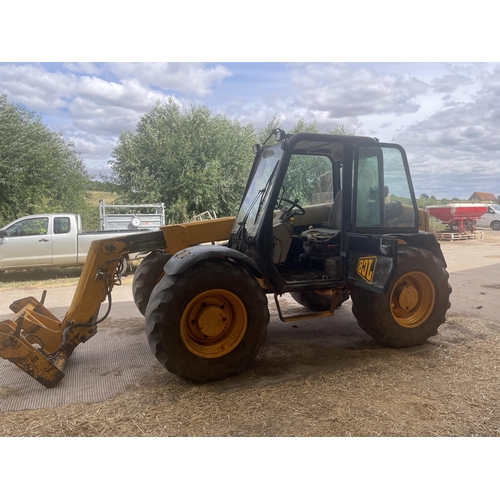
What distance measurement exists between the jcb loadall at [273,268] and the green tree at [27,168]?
889 cm

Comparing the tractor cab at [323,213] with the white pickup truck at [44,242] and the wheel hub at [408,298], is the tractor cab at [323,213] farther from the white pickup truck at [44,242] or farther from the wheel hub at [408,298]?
the white pickup truck at [44,242]

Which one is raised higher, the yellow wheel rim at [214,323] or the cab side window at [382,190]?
the cab side window at [382,190]

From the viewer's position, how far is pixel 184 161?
1666cm

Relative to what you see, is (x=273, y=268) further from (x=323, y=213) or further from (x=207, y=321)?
(x=323, y=213)

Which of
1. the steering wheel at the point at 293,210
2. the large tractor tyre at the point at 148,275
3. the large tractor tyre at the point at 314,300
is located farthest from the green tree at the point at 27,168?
the steering wheel at the point at 293,210

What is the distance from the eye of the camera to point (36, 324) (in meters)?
3.70

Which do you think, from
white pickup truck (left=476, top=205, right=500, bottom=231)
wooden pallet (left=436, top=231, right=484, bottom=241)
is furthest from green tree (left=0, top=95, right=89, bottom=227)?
white pickup truck (left=476, top=205, right=500, bottom=231)

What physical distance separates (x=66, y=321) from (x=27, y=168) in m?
9.86

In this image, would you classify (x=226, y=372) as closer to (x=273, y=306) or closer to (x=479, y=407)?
(x=479, y=407)

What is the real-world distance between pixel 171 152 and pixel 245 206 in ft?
42.4

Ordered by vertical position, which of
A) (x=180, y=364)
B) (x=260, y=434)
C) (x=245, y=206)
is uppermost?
(x=245, y=206)

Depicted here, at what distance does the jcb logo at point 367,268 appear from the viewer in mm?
4035

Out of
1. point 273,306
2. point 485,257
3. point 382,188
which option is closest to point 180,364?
point 382,188

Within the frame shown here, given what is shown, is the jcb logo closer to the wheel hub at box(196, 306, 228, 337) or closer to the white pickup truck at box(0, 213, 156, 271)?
the wheel hub at box(196, 306, 228, 337)
